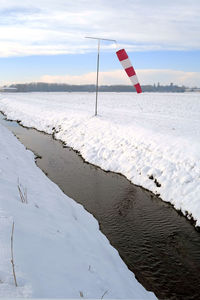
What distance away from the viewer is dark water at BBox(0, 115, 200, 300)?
19.2 feet

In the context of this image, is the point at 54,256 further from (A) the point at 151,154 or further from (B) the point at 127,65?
(A) the point at 151,154

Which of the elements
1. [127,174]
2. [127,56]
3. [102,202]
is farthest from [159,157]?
[127,56]

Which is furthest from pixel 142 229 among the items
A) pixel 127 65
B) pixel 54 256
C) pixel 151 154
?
pixel 127 65

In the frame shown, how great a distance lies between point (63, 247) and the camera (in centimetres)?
464

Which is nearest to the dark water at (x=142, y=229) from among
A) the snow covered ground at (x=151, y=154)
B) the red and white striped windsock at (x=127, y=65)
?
the snow covered ground at (x=151, y=154)

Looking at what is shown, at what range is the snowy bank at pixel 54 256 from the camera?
10.9 ft

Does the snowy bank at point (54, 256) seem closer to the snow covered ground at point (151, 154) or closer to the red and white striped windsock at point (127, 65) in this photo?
the snow covered ground at point (151, 154)

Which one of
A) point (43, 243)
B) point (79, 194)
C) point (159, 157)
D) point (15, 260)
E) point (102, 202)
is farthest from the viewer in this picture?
point (159, 157)

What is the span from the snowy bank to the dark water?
25.1 inches

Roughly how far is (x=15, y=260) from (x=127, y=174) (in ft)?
30.5

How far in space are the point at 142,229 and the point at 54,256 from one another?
4.27m

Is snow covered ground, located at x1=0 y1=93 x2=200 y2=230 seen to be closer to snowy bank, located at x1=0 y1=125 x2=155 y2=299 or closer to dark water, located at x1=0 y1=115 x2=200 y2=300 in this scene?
dark water, located at x1=0 y1=115 x2=200 y2=300

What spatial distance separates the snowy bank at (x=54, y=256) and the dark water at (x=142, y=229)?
64 cm

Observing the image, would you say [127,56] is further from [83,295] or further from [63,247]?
[83,295]
